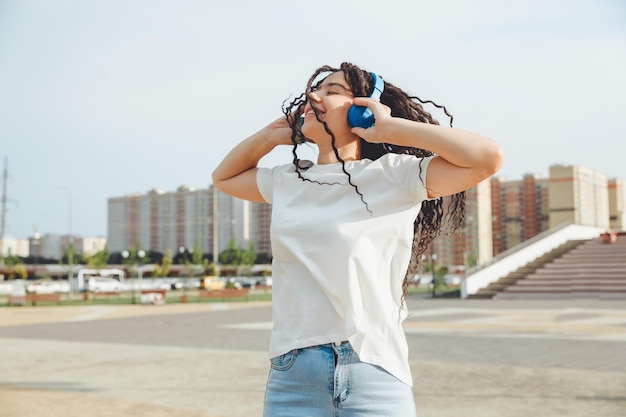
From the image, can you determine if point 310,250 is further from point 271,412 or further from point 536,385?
point 536,385

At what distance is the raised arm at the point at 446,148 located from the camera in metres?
1.93

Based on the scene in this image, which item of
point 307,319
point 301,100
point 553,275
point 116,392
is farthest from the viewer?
point 553,275

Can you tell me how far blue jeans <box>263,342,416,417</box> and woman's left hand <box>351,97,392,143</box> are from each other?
580mm

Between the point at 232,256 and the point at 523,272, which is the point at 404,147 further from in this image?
the point at 232,256

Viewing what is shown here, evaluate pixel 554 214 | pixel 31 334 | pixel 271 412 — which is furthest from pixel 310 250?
pixel 554 214

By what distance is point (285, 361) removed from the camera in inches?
78.5

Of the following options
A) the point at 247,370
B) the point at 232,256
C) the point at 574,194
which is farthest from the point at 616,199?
the point at 247,370

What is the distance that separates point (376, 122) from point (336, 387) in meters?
0.74

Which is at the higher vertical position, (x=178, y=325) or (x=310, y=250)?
(x=310, y=250)

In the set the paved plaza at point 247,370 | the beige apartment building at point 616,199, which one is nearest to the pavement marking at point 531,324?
the paved plaza at point 247,370

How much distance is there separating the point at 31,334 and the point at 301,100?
14335mm

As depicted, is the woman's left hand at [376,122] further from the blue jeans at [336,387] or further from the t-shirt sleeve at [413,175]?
the blue jeans at [336,387]

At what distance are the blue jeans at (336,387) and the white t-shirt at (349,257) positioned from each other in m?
0.03

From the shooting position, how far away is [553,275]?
3188 centimetres
